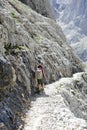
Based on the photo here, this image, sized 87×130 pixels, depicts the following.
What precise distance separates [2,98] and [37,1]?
77011 mm

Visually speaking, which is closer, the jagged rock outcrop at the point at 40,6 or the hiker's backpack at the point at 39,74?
the hiker's backpack at the point at 39,74

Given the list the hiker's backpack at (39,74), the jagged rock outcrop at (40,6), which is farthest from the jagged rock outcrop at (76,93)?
the jagged rock outcrop at (40,6)

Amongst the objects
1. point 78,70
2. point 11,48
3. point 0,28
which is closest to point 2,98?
point 0,28

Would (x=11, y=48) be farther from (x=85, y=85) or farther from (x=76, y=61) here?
(x=76, y=61)

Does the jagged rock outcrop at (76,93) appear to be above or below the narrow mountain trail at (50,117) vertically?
below

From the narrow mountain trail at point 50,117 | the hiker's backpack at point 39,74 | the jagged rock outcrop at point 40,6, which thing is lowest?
the jagged rock outcrop at point 40,6

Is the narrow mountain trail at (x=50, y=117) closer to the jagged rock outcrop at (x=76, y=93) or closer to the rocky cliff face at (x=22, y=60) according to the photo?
the rocky cliff face at (x=22, y=60)

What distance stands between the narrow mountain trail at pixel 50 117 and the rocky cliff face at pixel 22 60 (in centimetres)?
96

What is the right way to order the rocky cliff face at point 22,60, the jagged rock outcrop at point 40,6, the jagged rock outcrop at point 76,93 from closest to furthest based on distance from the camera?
the rocky cliff face at point 22,60
the jagged rock outcrop at point 76,93
the jagged rock outcrop at point 40,6

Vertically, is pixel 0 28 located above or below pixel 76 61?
above

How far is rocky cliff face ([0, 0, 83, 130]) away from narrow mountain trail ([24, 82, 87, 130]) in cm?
96

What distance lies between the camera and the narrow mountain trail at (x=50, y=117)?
26.8 meters

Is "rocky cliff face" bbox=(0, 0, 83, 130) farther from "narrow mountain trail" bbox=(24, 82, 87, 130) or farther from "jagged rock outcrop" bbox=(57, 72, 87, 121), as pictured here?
"jagged rock outcrop" bbox=(57, 72, 87, 121)

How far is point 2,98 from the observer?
27016 millimetres
